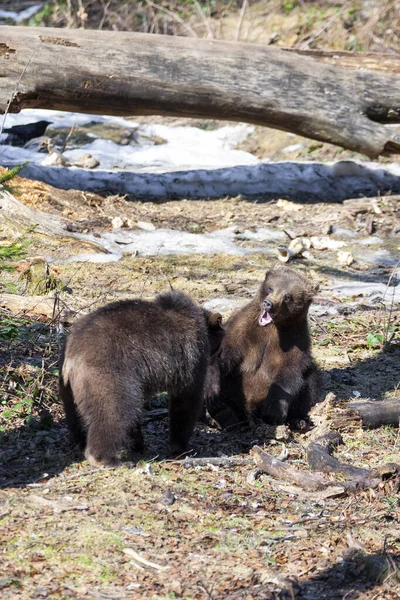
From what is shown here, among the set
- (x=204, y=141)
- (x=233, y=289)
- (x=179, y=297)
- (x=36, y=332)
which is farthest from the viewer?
(x=204, y=141)

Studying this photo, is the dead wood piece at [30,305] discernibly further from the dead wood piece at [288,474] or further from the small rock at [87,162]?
the small rock at [87,162]

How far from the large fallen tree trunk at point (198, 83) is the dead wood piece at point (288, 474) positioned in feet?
A: 22.4

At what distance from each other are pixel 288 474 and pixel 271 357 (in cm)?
153

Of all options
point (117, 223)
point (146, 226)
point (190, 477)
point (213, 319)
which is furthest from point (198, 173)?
point (190, 477)

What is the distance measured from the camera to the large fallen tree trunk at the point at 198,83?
11336 millimetres

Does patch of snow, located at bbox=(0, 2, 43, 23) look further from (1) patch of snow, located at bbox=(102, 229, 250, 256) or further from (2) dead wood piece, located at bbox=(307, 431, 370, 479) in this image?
(2) dead wood piece, located at bbox=(307, 431, 370, 479)

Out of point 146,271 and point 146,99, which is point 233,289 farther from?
point 146,99

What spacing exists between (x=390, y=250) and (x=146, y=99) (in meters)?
3.99

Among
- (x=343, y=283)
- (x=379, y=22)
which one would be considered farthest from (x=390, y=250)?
→ (x=379, y=22)

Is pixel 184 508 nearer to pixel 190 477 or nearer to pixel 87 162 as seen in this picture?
pixel 190 477

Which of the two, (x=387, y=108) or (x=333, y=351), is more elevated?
(x=387, y=108)

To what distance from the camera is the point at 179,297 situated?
6105 mm

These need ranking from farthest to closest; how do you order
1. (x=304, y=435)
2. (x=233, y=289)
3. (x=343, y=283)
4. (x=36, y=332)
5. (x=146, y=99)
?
(x=146, y=99) → (x=343, y=283) → (x=233, y=289) → (x=36, y=332) → (x=304, y=435)

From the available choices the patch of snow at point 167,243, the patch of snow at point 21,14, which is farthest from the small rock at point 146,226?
the patch of snow at point 21,14
